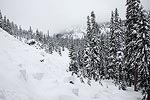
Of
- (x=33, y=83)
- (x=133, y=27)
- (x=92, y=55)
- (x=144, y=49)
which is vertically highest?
(x=133, y=27)

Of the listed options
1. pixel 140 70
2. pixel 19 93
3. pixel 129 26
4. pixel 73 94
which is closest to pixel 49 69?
pixel 73 94

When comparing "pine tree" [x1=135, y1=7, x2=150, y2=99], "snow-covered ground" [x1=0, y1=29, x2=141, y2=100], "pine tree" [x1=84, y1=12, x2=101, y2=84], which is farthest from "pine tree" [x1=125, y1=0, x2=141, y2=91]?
"pine tree" [x1=84, y1=12, x2=101, y2=84]

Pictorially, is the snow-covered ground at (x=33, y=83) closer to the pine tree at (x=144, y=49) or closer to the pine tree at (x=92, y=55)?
the pine tree at (x=144, y=49)

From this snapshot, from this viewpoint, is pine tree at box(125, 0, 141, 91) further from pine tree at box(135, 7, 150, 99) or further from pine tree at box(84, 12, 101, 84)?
pine tree at box(84, 12, 101, 84)

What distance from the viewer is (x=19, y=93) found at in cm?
1242

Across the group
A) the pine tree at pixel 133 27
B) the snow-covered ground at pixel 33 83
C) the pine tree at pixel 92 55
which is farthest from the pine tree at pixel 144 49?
the pine tree at pixel 92 55

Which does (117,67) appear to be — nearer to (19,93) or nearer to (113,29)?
(113,29)

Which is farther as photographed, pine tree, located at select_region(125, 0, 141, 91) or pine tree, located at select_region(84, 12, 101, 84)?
pine tree, located at select_region(84, 12, 101, 84)

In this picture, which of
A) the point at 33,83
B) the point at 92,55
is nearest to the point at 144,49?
the point at 33,83

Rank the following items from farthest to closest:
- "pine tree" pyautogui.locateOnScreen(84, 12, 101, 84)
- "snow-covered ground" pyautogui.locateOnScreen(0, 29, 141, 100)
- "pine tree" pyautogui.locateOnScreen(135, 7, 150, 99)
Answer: "pine tree" pyautogui.locateOnScreen(84, 12, 101, 84), "pine tree" pyautogui.locateOnScreen(135, 7, 150, 99), "snow-covered ground" pyautogui.locateOnScreen(0, 29, 141, 100)

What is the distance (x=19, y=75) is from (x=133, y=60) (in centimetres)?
1641

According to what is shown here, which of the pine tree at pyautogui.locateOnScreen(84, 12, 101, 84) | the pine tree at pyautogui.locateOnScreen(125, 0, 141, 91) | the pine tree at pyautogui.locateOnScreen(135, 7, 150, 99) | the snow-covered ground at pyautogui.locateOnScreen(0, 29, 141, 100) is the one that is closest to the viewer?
the snow-covered ground at pyautogui.locateOnScreen(0, 29, 141, 100)

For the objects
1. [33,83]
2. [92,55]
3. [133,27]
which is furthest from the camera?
[92,55]

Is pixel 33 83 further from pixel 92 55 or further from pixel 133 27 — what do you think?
pixel 92 55
